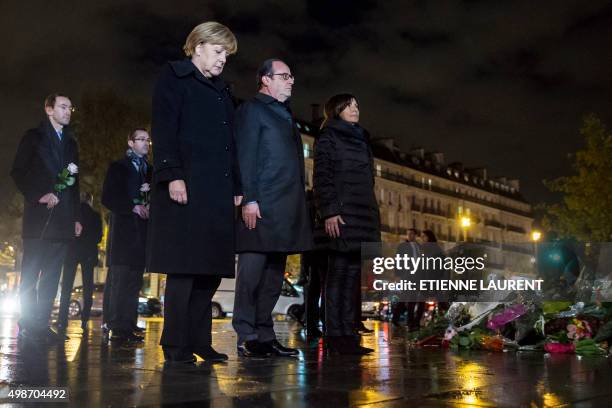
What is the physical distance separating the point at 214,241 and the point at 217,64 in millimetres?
1319

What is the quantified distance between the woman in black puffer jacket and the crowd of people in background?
10 millimetres

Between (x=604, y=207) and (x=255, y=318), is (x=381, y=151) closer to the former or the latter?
(x=604, y=207)

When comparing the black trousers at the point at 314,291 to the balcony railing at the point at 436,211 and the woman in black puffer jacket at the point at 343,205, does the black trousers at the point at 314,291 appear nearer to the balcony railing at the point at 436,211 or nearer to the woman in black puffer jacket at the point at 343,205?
the woman in black puffer jacket at the point at 343,205

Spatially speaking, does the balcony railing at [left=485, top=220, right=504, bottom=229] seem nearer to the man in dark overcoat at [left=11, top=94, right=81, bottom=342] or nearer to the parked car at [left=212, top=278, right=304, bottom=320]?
the parked car at [left=212, top=278, right=304, bottom=320]

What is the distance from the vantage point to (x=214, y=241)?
17.8 ft

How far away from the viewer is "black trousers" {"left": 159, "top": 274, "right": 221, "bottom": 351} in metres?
5.32

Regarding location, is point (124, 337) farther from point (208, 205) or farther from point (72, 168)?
point (208, 205)

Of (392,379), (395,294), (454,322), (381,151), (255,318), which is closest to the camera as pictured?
(392,379)

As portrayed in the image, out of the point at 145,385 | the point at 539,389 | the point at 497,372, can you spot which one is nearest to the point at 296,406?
the point at 145,385

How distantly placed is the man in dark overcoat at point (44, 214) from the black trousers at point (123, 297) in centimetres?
57

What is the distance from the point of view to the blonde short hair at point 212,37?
5.70 meters

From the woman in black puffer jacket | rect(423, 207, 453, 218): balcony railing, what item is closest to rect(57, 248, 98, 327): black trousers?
the woman in black puffer jacket

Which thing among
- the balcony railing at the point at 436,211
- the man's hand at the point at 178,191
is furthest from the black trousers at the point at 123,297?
the balcony railing at the point at 436,211

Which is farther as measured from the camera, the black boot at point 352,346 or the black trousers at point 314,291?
the black trousers at point 314,291
